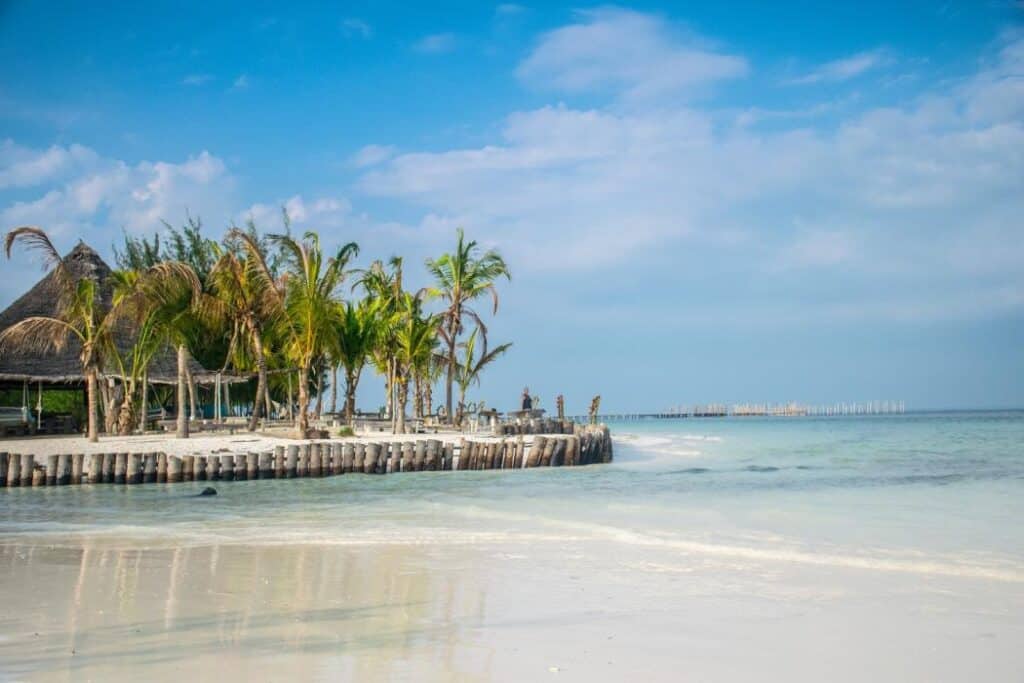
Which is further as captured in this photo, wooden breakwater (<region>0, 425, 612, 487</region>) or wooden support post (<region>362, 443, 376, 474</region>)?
wooden support post (<region>362, 443, 376, 474</region>)

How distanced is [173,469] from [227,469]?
1.19 metres

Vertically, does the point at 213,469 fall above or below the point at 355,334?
below

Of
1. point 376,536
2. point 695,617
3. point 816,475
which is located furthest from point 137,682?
point 816,475

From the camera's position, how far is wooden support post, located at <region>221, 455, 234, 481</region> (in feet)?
67.9

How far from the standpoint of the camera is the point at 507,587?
883 centimetres

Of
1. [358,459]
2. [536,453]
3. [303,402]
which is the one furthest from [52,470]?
[536,453]

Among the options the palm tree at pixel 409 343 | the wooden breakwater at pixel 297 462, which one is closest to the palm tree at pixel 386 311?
the palm tree at pixel 409 343

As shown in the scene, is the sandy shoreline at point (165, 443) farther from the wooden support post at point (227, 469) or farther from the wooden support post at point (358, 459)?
the wooden support post at point (358, 459)

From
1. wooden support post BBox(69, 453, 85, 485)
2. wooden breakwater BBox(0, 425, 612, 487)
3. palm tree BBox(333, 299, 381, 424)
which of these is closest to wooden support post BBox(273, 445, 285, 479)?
wooden breakwater BBox(0, 425, 612, 487)

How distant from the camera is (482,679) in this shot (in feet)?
19.2

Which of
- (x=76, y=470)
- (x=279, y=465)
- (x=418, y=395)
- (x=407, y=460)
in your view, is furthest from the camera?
(x=418, y=395)

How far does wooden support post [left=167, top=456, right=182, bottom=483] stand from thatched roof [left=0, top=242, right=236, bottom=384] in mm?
11780

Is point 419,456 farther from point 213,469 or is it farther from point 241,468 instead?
point 213,469

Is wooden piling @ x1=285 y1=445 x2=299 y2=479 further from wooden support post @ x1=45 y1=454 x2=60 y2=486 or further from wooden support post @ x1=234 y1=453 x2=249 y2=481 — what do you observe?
wooden support post @ x1=45 y1=454 x2=60 y2=486
